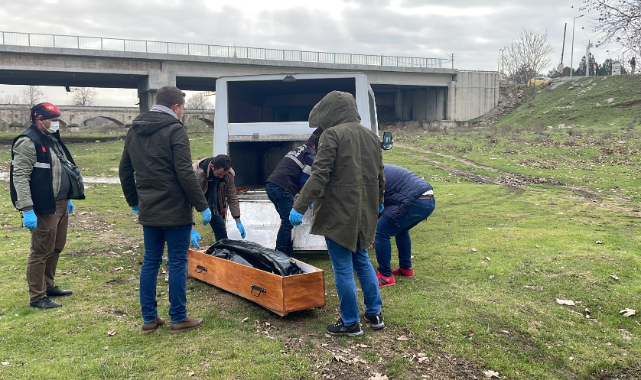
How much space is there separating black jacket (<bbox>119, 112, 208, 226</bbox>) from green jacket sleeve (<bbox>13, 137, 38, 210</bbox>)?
1351 mm

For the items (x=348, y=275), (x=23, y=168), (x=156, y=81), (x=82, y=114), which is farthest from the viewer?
(x=82, y=114)

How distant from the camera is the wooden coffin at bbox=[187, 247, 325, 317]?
448cm

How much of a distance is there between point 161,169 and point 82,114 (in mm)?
62783

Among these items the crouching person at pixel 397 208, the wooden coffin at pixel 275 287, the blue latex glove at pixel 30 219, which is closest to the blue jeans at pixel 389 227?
the crouching person at pixel 397 208

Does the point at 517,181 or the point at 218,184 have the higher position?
the point at 218,184

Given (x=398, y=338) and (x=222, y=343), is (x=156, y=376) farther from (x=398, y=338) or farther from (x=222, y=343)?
(x=398, y=338)

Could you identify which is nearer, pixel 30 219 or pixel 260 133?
pixel 30 219

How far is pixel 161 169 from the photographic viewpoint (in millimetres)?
4059

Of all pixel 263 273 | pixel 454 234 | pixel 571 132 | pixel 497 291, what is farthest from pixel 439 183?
pixel 571 132

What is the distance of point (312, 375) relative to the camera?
3.51m

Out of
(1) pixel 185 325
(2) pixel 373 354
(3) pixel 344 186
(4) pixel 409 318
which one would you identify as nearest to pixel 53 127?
(1) pixel 185 325

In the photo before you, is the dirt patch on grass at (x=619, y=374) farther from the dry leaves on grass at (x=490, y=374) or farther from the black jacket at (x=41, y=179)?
the black jacket at (x=41, y=179)

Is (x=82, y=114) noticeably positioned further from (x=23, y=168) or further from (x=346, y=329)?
(x=346, y=329)

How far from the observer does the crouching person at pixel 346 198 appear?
4.04m
